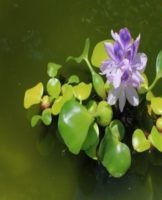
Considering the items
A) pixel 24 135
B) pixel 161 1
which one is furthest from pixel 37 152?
pixel 161 1

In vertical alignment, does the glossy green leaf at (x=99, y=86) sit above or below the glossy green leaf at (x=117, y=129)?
above

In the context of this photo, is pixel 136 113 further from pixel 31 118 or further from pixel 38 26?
pixel 38 26

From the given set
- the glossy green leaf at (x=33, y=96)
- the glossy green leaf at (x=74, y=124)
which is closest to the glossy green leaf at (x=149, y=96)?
the glossy green leaf at (x=74, y=124)

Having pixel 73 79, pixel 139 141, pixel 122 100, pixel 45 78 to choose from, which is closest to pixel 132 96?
pixel 122 100

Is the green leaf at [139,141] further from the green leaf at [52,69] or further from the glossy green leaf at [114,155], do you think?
the green leaf at [52,69]

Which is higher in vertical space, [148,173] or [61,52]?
[61,52]

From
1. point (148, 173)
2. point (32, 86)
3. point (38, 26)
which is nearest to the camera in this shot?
point (148, 173)

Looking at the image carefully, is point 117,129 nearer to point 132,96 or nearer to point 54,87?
point 132,96

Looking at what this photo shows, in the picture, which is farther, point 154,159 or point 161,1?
point 161,1
